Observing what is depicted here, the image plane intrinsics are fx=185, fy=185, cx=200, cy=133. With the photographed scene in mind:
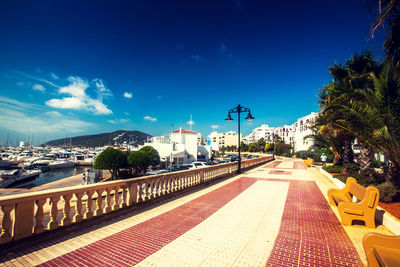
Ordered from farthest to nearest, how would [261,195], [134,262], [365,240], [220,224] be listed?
[261,195]
[220,224]
[134,262]
[365,240]

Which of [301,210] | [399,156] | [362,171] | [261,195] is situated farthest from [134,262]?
[362,171]

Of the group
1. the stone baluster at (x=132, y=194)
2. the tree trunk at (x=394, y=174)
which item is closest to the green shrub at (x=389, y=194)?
the tree trunk at (x=394, y=174)

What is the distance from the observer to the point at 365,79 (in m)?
10.5

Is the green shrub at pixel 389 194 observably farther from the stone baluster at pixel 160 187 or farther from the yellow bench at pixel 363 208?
the stone baluster at pixel 160 187

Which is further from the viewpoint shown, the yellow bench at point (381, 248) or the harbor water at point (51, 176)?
the harbor water at point (51, 176)

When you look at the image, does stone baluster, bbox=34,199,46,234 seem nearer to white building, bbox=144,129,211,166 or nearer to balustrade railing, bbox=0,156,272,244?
balustrade railing, bbox=0,156,272,244

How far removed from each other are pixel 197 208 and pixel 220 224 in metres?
1.42

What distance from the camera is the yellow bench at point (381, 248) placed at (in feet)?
7.89

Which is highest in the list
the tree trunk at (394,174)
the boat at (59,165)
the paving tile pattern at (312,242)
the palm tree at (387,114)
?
the palm tree at (387,114)

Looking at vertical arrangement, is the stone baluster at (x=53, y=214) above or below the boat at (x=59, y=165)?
above

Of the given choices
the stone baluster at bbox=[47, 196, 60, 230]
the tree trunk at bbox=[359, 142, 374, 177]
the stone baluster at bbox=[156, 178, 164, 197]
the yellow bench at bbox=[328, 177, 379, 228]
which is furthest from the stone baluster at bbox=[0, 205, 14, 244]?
the tree trunk at bbox=[359, 142, 374, 177]

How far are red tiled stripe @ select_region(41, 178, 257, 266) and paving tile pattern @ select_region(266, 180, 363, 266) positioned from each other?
2.04 m

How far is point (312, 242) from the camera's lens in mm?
3865

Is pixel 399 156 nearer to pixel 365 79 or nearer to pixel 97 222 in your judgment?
pixel 365 79
